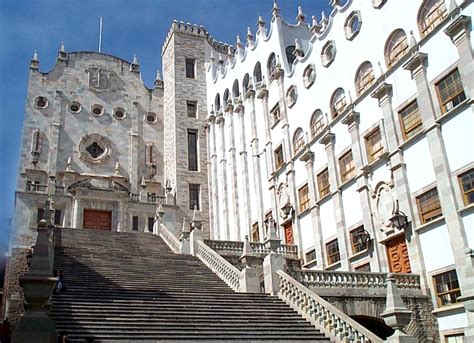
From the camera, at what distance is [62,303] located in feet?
48.1

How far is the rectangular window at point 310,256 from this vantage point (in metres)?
27.2

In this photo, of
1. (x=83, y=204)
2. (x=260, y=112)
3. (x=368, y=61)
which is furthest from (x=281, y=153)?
(x=83, y=204)

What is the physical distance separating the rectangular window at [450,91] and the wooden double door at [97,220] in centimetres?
2253

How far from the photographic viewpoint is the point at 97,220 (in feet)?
114

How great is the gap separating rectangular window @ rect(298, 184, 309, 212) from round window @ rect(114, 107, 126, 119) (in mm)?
18049

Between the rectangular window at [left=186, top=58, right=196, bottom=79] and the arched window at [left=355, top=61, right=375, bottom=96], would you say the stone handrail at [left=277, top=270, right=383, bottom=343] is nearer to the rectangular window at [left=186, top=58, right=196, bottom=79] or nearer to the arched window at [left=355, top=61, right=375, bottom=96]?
the arched window at [left=355, top=61, right=375, bottom=96]

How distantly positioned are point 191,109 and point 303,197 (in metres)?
15.8

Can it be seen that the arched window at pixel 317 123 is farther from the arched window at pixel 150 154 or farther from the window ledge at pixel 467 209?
the arched window at pixel 150 154

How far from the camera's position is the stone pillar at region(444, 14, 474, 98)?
18672 mm

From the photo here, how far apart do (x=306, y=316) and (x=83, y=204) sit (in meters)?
21.7

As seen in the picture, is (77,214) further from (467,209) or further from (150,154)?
(467,209)

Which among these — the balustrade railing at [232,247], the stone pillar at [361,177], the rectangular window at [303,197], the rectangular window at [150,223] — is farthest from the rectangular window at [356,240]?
the rectangular window at [150,223]

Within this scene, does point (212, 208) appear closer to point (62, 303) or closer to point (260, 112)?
point (260, 112)

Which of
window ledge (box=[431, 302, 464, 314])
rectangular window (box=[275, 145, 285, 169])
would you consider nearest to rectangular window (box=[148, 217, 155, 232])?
rectangular window (box=[275, 145, 285, 169])
